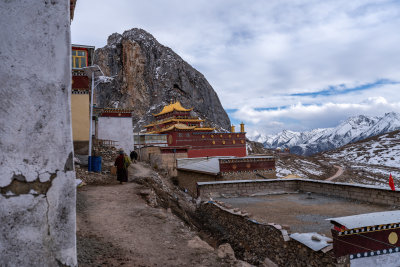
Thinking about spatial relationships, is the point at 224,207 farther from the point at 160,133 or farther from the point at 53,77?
the point at 160,133

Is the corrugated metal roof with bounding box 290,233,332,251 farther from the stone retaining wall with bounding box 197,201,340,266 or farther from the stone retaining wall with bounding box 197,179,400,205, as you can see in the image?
the stone retaining wall with bounding box 197,179,400,205

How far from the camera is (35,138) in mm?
1957

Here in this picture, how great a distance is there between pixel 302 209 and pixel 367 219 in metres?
4.05

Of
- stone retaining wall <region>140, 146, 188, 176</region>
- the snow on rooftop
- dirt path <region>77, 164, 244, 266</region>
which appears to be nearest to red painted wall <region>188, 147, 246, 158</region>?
stone retaining wall <region>140, 146, 188, 176</region>

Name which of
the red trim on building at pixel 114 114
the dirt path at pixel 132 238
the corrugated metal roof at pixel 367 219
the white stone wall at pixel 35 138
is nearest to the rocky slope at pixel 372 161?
the red trim on building at pixel 114 114

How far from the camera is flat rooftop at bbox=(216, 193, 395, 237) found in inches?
301

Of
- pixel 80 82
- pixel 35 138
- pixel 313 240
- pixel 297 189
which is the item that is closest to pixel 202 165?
pixel 297 189

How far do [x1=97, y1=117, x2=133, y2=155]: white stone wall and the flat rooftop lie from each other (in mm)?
15038

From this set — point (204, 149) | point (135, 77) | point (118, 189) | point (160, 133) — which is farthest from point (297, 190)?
point (135, 77)

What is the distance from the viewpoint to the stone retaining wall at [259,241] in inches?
227

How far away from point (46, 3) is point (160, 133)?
33.7 m

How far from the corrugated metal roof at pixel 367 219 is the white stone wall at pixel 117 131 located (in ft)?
68.3

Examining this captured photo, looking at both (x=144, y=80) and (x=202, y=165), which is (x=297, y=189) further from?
(x=144, y=80)

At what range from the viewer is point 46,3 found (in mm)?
2059
